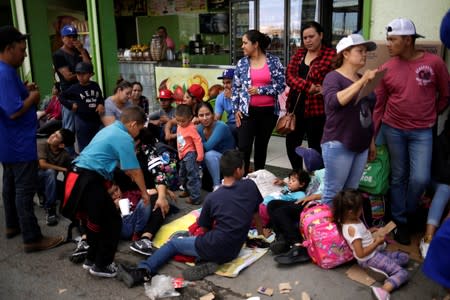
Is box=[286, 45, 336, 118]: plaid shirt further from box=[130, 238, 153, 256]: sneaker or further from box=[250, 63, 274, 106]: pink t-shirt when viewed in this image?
box=[130, 238, 153, 256]: sneaker

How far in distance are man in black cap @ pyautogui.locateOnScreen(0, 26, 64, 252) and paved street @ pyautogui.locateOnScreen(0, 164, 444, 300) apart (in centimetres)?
31

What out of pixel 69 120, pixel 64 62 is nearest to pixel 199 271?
pixel 69 120

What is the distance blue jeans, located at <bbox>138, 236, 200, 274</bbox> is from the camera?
11.2ft

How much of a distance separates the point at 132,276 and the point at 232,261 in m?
0.79

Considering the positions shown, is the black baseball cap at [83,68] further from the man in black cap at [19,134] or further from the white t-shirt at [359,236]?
the white t-shirt at [359,236]

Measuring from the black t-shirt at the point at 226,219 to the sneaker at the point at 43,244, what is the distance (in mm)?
1435

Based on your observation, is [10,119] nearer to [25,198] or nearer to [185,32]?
[25,198]

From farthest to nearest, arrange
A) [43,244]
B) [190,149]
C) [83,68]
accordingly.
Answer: [83,68] < [190,149] < [43,244]

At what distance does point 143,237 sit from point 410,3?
135 inches

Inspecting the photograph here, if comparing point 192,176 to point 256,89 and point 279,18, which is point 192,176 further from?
point 279,18

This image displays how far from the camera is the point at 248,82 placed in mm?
4641

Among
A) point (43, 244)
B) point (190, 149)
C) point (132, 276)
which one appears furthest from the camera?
point (190, 149)

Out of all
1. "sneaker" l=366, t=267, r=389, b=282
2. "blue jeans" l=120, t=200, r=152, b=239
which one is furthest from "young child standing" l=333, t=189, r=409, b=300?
"blue jeans" l=120, t=200, r=152, b=239

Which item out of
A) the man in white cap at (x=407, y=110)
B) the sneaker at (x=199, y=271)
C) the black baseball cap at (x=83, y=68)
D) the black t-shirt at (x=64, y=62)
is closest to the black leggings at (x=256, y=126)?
the man in white cap at (x=407, y=110)
